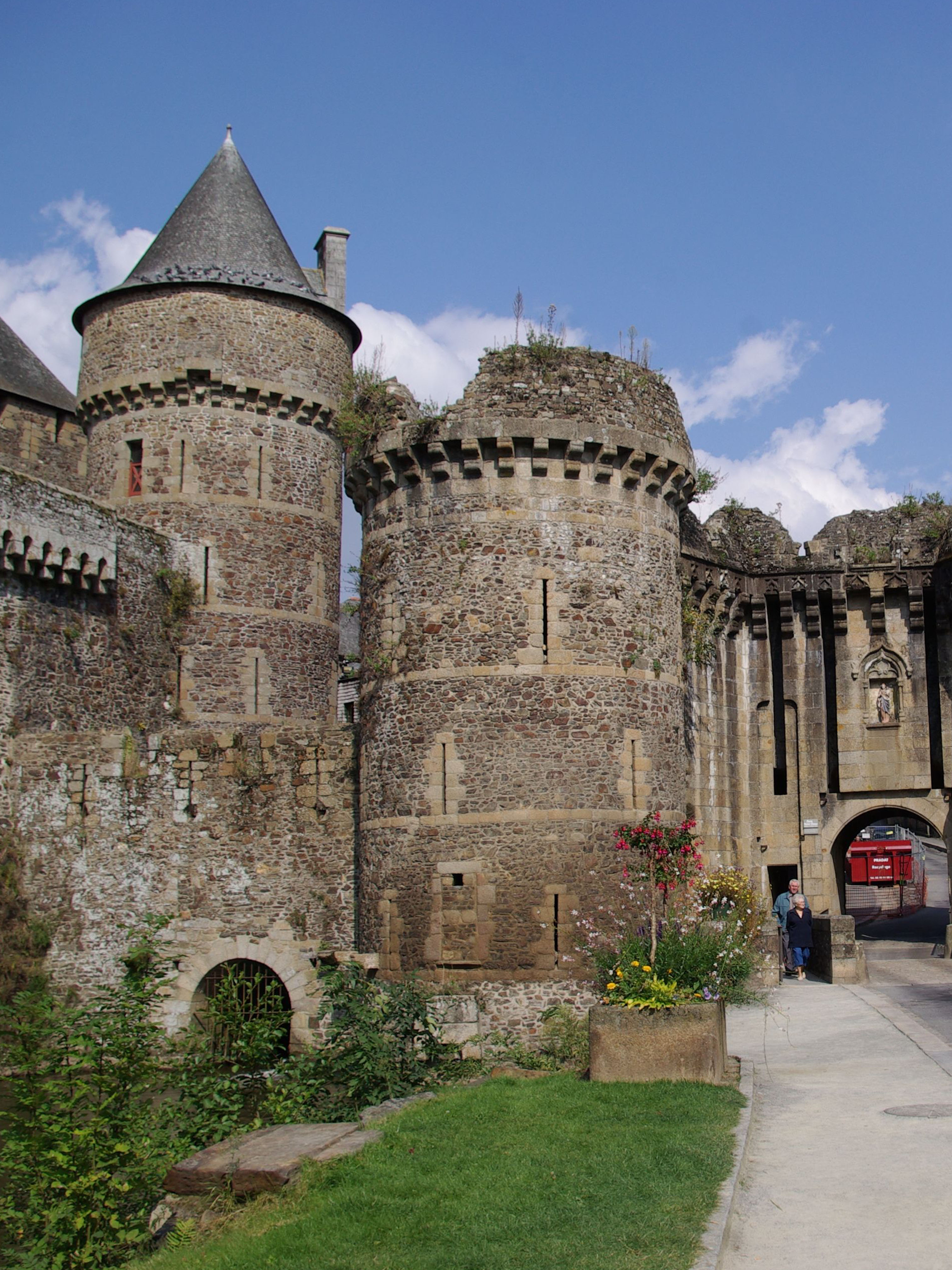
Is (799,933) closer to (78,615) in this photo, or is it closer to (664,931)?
(664,931)

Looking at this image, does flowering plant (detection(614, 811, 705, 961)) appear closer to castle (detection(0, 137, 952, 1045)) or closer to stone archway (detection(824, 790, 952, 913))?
castle (detection(0, 137, 952, 1045))

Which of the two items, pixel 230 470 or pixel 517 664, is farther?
pixel 230 470

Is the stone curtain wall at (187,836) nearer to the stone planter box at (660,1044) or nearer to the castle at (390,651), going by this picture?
the castle at (390,651)

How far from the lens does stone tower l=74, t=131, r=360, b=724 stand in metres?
22.5

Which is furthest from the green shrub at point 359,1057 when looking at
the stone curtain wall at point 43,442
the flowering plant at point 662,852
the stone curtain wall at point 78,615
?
the stone curtain wall at point 43,442

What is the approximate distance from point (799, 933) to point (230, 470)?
41.2 ft

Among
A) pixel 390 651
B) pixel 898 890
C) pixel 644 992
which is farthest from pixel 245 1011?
pixel 898 890

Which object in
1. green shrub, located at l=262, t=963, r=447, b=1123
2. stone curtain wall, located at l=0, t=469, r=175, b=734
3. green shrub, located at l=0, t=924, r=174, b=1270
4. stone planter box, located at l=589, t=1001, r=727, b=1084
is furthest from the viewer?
stone curtain wall, located at l=0, t=469, r=175, b=734

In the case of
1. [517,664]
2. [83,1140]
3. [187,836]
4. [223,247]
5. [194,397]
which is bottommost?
[83,1140]

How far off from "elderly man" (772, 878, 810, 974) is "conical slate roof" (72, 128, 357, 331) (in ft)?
45.0

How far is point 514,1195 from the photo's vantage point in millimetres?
7781

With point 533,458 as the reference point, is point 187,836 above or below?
below

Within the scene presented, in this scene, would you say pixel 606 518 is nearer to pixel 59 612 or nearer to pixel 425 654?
pixel 425 654

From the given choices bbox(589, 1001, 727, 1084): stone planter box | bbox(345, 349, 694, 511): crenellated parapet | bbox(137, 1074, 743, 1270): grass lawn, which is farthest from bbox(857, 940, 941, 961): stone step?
bbox(137, 1074, 743, 1270): grass lawn
